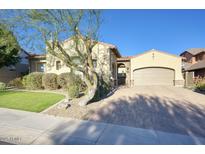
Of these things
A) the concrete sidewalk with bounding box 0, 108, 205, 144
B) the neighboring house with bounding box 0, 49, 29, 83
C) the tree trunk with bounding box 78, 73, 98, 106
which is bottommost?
the concrete sidewalk with bounding box 0, 108, 205, 144

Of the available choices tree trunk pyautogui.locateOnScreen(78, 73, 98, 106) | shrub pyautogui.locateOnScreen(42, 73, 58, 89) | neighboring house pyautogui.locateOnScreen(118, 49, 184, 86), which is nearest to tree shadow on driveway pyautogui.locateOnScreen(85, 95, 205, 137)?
tree trunk pyautogui.locateOnScreen(78, 73, 98, 106)

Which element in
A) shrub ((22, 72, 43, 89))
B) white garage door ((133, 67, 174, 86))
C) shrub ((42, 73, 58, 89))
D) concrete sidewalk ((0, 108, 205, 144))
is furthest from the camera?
white garage door ((133, 67, 174, 86))

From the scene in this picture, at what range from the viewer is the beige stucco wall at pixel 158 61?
2064 centimetres

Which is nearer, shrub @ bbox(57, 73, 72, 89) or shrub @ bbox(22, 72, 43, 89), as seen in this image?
shrub @ bbox(57, 73, 72, 89)

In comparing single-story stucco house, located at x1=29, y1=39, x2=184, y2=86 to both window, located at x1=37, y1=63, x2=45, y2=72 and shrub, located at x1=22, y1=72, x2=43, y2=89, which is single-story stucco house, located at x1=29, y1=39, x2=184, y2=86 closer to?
window, located at x1=37, y1=63, x2=45, y2=72

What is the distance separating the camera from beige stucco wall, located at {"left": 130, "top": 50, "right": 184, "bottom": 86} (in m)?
20.6

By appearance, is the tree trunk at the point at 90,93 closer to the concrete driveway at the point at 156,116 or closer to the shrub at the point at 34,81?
the concrete driveway at the point at 156,116

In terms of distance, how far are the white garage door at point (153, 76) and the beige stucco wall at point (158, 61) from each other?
0.53 meters

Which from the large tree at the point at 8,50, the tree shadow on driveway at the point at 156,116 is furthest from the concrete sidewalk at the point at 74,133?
the large tree at the point at 8,50

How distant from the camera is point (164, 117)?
7.18 meters

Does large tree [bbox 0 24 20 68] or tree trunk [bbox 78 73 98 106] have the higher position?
large tree [bbox 0 24 20 68]

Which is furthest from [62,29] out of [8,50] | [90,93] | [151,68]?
[151,68]
